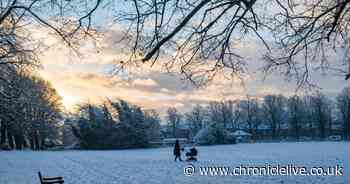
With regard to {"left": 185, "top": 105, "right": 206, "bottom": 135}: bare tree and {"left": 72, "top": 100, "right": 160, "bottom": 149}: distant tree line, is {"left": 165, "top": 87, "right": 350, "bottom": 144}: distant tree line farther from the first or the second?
{"left": 72, "top": 100, "right": 160, "bottom": 149}: distant tree line

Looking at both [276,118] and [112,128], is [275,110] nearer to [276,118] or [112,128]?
[276,118]

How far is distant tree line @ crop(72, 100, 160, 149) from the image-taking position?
6331 centimetres

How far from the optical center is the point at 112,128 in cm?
6344

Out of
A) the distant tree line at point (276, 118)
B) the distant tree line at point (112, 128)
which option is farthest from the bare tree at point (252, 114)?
the distant tree line at point (112, 128)

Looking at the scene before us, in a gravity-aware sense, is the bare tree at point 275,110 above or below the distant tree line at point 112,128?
above

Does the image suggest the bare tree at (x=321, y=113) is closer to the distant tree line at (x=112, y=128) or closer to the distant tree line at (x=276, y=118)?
the distant tree line at (x=276, y=118)

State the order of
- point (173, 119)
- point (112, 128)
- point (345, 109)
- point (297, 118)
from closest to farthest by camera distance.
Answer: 1. point (112, 128)
2. point (345, 109)
3. point (297, 118)
4. point (173, 119)

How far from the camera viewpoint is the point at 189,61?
9734mm

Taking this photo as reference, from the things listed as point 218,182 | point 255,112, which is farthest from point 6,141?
point 255,112

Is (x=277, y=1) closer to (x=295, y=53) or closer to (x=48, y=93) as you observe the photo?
(x=295, y=53)

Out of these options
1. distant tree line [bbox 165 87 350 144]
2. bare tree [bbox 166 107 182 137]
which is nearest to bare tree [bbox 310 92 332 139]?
distant tree line [bbox 165 87 350 144]

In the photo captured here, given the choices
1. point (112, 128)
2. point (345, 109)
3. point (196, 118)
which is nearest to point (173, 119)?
point (196, 118)

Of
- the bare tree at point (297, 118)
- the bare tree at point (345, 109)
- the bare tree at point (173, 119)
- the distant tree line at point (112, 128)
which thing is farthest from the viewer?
the bare tree at point (173, 119)

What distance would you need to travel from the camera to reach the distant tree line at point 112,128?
63.3 meters
